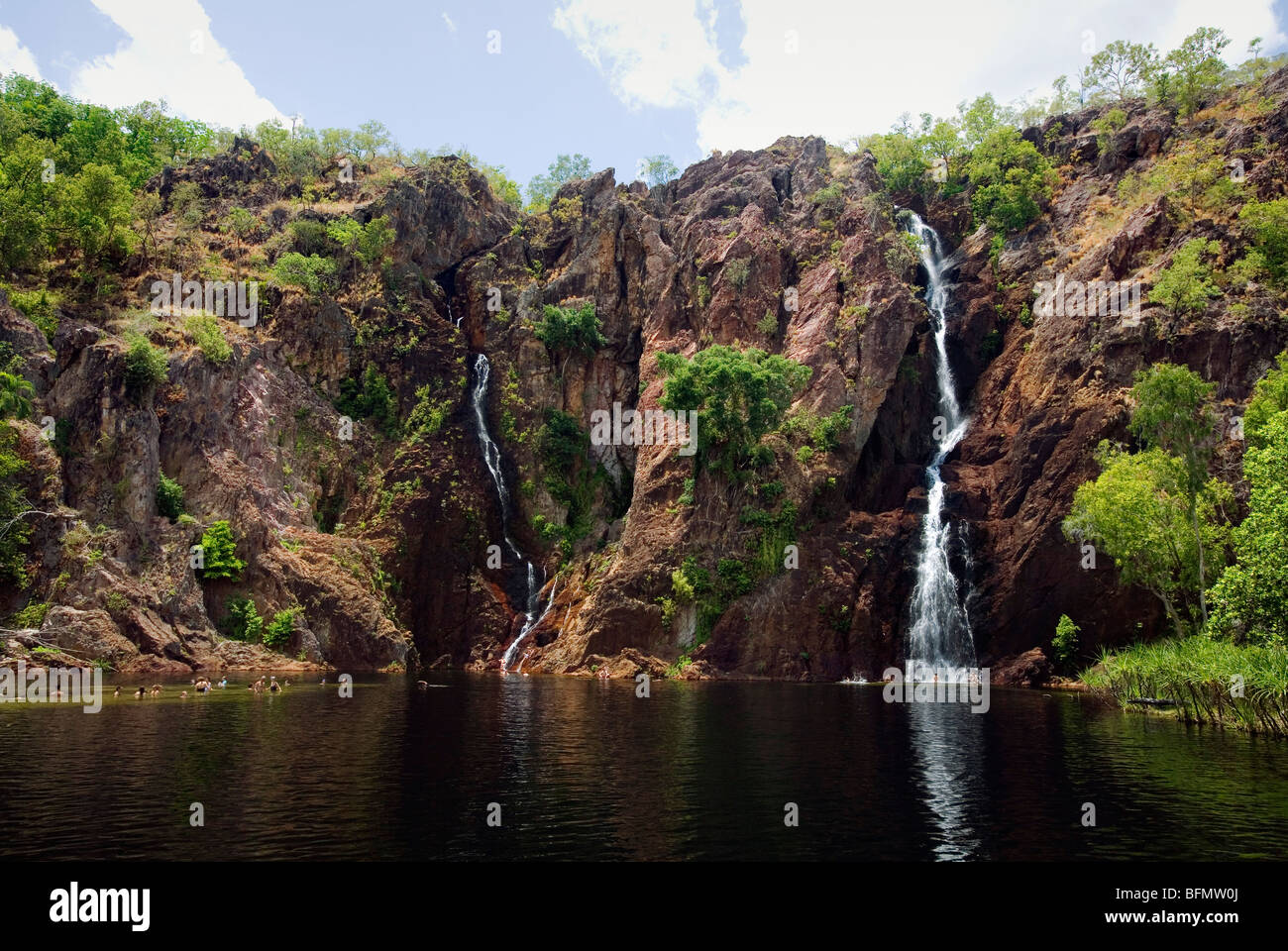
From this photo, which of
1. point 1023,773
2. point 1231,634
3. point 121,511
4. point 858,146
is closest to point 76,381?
point 121,511

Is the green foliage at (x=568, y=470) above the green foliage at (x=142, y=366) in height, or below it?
below

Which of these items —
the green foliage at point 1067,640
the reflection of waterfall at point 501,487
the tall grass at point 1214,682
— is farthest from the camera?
the reflection of waterfall at point 501,487

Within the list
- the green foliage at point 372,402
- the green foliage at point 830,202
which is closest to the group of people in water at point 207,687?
the green foliage at point 372,402

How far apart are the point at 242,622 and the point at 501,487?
24888 millimetres

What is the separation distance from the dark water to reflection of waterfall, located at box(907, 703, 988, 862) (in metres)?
0.09

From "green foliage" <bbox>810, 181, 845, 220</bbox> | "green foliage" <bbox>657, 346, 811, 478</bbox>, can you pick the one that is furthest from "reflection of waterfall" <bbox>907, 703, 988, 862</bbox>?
"green foliage" <bbox>810, 181, 845, 220</bbox>

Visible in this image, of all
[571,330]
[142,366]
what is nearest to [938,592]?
[571,330]

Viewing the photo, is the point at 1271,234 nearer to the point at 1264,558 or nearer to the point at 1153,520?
the point at 1153,520

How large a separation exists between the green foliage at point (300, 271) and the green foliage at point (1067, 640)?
6116 cm

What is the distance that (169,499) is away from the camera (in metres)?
53.9

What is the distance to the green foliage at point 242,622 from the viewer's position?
53000 mm

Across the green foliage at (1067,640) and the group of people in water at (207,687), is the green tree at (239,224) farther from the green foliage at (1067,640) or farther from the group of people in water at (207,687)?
the green foliage at (1067,640)

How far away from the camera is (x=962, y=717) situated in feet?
114
